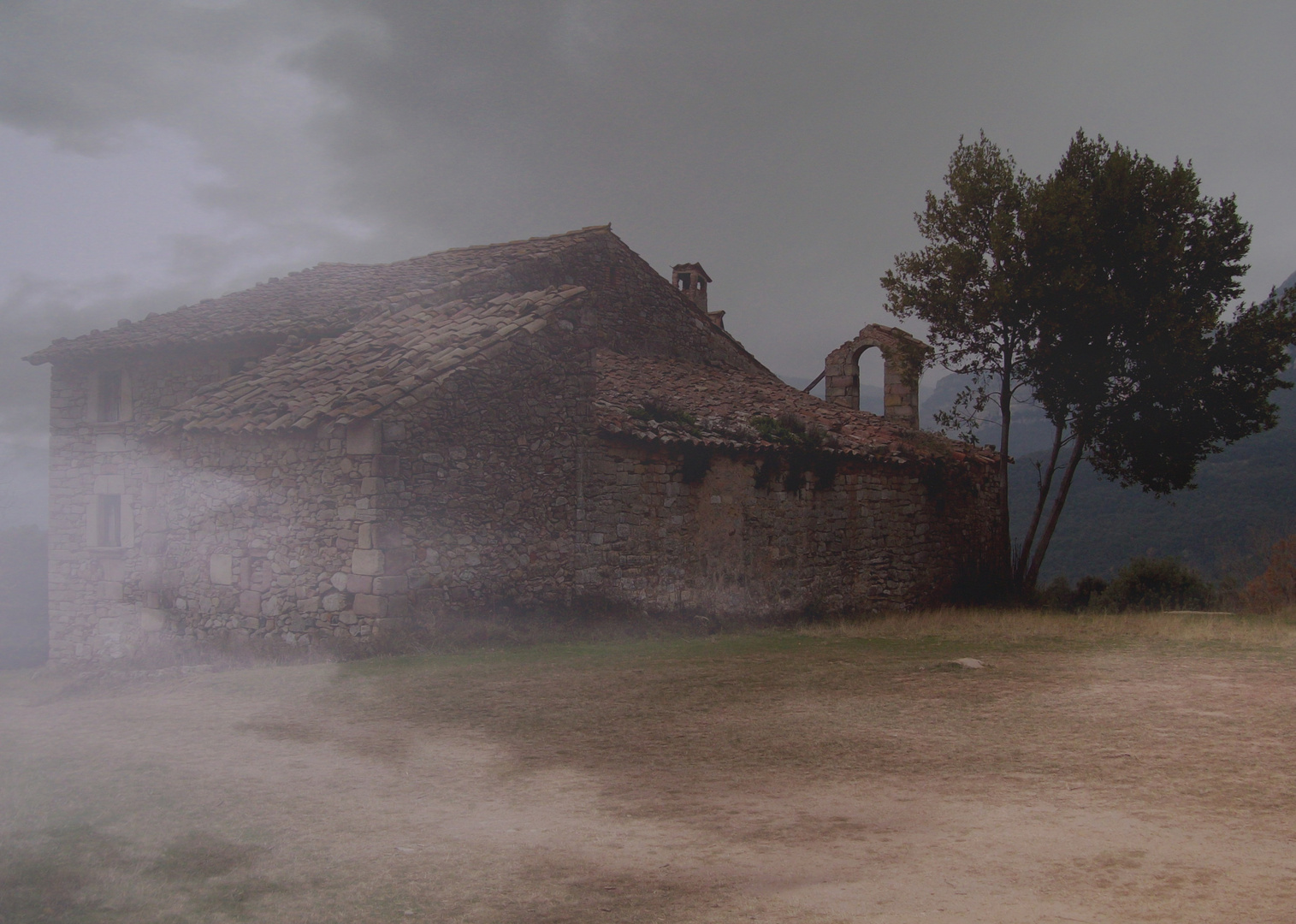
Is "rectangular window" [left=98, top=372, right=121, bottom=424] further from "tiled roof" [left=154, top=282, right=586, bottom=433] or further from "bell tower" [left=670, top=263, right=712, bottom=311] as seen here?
"bell tower" [left=670, top=263, right=712, bottom=311]

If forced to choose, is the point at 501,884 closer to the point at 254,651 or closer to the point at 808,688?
the point at 808,688

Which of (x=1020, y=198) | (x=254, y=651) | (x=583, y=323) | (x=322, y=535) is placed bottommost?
(x=254, y=651)

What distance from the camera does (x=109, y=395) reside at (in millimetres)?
17953

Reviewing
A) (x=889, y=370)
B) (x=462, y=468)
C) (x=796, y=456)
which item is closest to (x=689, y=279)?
(x=889, y=370)

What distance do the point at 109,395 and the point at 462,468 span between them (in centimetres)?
1062

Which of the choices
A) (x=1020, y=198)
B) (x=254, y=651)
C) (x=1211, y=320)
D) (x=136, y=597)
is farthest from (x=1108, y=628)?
(x=136, y=597)

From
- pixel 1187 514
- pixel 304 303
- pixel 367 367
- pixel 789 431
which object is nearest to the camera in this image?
pixel 367 367

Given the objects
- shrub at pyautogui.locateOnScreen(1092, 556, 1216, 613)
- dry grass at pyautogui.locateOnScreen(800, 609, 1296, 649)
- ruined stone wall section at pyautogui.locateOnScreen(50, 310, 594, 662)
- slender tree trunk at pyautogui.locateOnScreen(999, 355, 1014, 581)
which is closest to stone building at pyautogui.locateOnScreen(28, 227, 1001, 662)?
ruined stone wall section at pyautogui.locateOnScreen(50, 310, 594, 662)

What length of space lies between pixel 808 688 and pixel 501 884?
5008 mm

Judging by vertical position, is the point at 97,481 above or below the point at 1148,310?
below

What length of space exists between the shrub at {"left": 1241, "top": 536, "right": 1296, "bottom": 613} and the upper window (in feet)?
72.7

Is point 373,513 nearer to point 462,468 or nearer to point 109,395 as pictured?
point 462,468

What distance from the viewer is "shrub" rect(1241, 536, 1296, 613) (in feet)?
56.5

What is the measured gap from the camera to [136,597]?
46.8 ft
